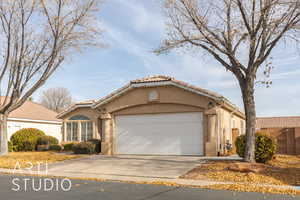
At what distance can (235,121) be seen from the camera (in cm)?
2719

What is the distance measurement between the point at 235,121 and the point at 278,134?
14.9 feet

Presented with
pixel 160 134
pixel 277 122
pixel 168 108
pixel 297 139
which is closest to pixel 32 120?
pixel 160 134

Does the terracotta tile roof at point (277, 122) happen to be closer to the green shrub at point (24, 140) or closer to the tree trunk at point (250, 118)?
the green shrub at point (24, 140)

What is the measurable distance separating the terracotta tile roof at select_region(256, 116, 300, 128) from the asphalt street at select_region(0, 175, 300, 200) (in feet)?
112

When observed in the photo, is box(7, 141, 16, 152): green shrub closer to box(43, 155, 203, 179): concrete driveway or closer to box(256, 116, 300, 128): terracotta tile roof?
box(43, 155, 203, 179): concrete driveway

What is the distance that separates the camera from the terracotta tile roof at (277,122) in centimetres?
4138

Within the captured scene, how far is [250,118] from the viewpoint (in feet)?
47.9

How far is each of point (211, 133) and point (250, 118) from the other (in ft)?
14.2

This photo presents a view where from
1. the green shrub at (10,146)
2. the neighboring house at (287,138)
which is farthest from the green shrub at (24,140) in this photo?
the neighboring house at (287,138)

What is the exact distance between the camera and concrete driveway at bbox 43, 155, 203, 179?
14117 mm

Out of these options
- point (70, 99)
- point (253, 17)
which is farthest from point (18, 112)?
point (70, 99)

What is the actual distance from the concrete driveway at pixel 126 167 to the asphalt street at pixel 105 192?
244cm

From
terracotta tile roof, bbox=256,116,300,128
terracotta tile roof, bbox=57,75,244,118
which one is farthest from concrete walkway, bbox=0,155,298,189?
terracotta tile roof, bbox=256,116,300,128

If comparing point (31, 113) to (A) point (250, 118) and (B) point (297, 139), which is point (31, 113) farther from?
(A) point (250, 118)
